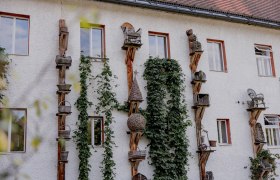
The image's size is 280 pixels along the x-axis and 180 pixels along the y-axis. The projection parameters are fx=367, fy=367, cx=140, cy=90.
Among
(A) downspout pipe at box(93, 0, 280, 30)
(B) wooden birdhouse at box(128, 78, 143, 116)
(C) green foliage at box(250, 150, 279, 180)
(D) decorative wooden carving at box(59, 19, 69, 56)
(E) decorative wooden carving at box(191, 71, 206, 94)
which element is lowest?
(C) green foliage at box(250, 150, 279, 180)

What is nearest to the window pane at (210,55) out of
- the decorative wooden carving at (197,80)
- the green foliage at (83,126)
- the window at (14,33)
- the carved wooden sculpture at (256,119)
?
the decorative wooden carving at (197,80)

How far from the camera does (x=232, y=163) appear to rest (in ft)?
42.2

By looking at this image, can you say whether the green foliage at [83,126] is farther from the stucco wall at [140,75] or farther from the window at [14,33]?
the window at [14,33]

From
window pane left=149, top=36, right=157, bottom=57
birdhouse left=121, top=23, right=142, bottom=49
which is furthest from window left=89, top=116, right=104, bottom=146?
window pane left=149, top=36, right=157, bottom=57

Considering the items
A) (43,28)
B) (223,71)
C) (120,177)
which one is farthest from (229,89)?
(43,28)

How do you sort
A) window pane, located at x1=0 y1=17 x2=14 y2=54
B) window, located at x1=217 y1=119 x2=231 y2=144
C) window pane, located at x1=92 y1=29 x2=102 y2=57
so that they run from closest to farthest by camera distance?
window pane, located at x1=0 y1=17 x2=14 y2=54
window pane, located at x1=92 y1=29 x2=102 y2=57
window, located at x1=217 y1=119 x2=231 y2=144

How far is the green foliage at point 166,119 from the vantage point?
37.9 feet

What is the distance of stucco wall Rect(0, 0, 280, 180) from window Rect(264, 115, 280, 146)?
285 millimetres

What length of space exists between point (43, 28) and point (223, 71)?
6671mm

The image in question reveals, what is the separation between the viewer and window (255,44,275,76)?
1477 centimetres

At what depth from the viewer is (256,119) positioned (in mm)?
13609

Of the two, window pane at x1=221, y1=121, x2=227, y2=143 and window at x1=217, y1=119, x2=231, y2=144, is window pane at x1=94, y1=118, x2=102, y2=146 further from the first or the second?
window pane at x1=221, y1=121, x2=227, y2=143

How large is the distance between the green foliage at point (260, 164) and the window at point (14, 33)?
8.66 metres

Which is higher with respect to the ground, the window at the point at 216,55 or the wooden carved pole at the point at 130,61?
the window at the point at 216,55
